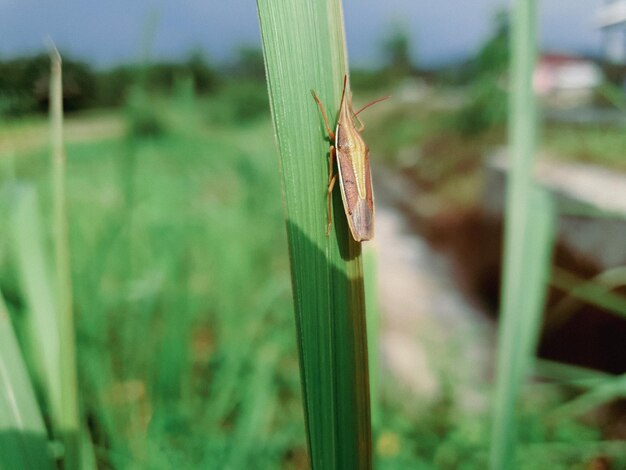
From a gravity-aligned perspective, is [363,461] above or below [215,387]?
above

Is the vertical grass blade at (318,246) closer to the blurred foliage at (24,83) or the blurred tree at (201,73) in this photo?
the blurred foliage at (24,83)

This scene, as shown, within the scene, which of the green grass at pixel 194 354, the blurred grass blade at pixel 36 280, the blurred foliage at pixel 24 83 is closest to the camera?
the blurred grass blade at pixel 36 280

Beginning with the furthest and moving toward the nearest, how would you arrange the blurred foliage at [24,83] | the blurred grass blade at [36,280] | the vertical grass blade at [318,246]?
the blurred foliage at [24,83], the blurred grass blade at [36,280], the vertical grass blade at [318,246]

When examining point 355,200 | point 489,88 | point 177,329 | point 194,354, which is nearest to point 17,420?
point 355,200

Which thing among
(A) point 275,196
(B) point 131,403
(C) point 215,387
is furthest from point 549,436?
(A) point 275,196

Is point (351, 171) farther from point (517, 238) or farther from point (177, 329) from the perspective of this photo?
point (177, 329)

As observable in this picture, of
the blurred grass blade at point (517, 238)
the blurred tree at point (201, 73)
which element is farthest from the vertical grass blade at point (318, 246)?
the blurred tree at point (201, 73)

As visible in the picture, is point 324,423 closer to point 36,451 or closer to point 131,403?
point 36,451
